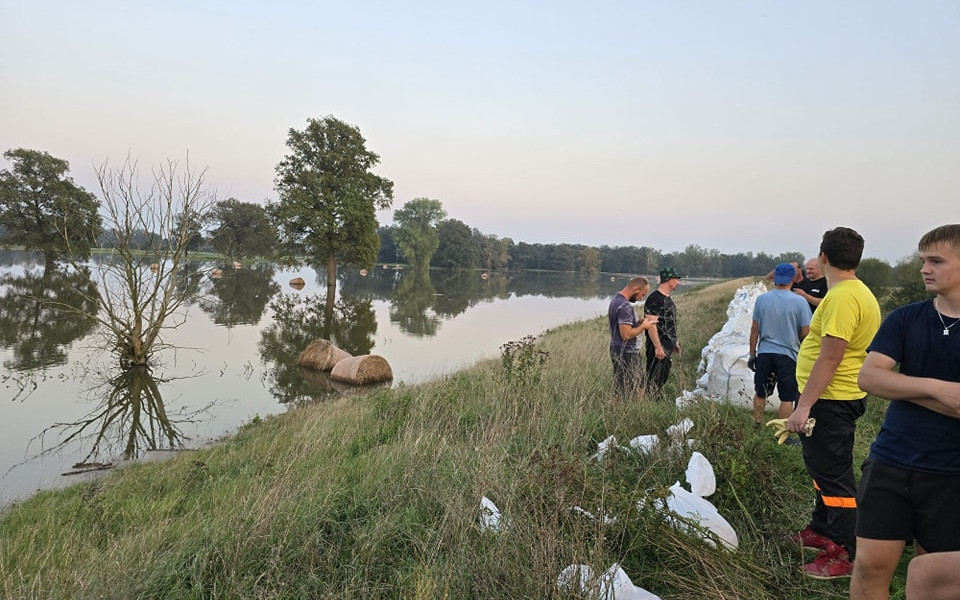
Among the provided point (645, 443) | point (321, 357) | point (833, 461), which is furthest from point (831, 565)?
point (321, 357)

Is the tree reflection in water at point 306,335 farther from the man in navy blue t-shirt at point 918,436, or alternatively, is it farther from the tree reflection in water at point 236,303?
the man in navy blue t-shirt at point 918,436

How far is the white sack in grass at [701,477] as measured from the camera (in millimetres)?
3244

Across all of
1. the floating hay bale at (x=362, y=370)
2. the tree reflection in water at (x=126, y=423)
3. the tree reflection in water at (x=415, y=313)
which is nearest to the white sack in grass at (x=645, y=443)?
the tree reflection in water at (x=126, y=423)

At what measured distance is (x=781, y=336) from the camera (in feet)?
15.2

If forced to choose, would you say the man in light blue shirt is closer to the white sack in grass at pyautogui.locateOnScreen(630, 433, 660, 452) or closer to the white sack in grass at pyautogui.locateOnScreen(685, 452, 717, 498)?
the white sack in grass at pyautogui.locateOnScreen(630, 433, 660, 452)

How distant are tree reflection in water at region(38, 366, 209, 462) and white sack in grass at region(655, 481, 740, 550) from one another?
7.97 metres

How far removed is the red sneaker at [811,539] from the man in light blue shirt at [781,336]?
1.95 meters

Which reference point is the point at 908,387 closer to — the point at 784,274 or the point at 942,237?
the point at 942,237

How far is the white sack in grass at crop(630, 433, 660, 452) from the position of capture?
403 centimetres

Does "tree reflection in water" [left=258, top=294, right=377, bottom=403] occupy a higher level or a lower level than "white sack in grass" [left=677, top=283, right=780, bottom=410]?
lower

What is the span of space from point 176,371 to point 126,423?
3.45 metres

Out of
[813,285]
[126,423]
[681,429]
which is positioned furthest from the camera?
[126,423]

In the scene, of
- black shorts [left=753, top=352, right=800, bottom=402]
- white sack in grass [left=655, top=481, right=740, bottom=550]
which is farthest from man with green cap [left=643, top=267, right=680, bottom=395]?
white sack in grass [left=655, top=481, right=740, bottom=550]

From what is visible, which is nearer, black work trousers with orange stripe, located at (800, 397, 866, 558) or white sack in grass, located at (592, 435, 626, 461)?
black work trousers with orange stripe, located at (800, 397, 866, 558)
